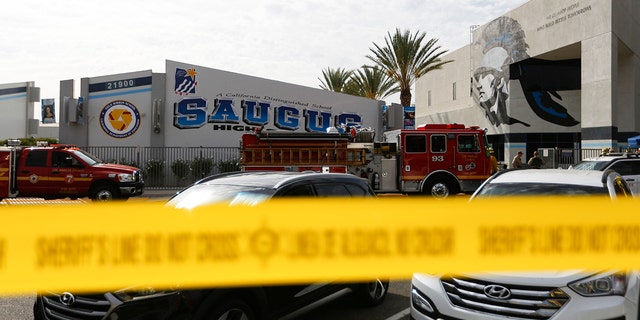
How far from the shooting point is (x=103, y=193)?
13.7 m

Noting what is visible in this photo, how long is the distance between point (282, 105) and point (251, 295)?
21.6 m

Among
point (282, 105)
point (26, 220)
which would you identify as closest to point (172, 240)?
point (26, 220)

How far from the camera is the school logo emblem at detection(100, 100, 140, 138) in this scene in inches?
879

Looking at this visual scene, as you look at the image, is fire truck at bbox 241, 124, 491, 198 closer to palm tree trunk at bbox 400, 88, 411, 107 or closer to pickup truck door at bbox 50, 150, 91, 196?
pickup truck door at bbox 50, 150, 91, 196

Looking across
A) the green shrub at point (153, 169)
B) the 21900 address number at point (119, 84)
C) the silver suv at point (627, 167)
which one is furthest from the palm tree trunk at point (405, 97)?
the silver suv at point (627, 167)

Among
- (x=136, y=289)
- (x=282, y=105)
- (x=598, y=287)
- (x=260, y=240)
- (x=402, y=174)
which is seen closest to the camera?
(x=136, y=289)

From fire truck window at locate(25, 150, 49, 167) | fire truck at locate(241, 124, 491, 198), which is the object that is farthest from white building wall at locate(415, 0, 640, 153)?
fire truck window at locate(25, 150, 49, 167)

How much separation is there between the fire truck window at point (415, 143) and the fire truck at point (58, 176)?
8500 mm

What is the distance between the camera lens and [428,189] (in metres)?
14.1

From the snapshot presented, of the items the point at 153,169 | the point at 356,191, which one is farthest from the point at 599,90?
the point at 356,191

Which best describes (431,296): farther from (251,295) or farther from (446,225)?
(251,295)

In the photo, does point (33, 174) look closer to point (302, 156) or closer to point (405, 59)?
point (302, 156)

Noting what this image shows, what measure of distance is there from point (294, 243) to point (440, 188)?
10.9m

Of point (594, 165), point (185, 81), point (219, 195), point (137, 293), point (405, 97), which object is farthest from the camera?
point (405, 97)
